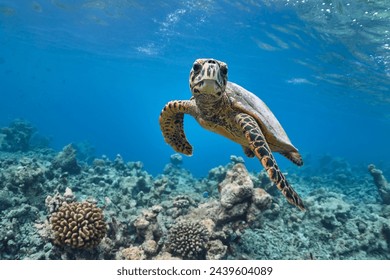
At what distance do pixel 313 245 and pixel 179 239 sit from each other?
142 inches

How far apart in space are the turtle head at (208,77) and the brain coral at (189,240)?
272cm

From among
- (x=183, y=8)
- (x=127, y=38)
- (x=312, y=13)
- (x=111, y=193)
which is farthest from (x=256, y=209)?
(x=127, y=38)

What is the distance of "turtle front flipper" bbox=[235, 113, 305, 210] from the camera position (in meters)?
4.23

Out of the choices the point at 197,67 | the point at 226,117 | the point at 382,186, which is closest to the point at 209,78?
the point at 197,67

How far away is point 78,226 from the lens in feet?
16.2

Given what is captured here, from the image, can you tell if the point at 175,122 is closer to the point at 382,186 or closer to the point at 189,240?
the point at 189,240

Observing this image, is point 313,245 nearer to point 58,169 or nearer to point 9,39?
point 58,169

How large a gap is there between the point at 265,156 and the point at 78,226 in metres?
3.48

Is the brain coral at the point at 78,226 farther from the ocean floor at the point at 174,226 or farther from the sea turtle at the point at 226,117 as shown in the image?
the sea turtle at the point at 226,117

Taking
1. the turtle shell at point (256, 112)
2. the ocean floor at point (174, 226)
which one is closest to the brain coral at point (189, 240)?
the ocean floor at point (174, 226)

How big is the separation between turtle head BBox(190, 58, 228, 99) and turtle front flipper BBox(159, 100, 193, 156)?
1097 mm

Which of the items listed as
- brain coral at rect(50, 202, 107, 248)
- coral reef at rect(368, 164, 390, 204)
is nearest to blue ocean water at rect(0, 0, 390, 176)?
coral reef at rect(368, 164, 390, 204)

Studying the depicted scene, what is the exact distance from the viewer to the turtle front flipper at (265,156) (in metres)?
4.23

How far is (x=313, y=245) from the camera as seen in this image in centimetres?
693
